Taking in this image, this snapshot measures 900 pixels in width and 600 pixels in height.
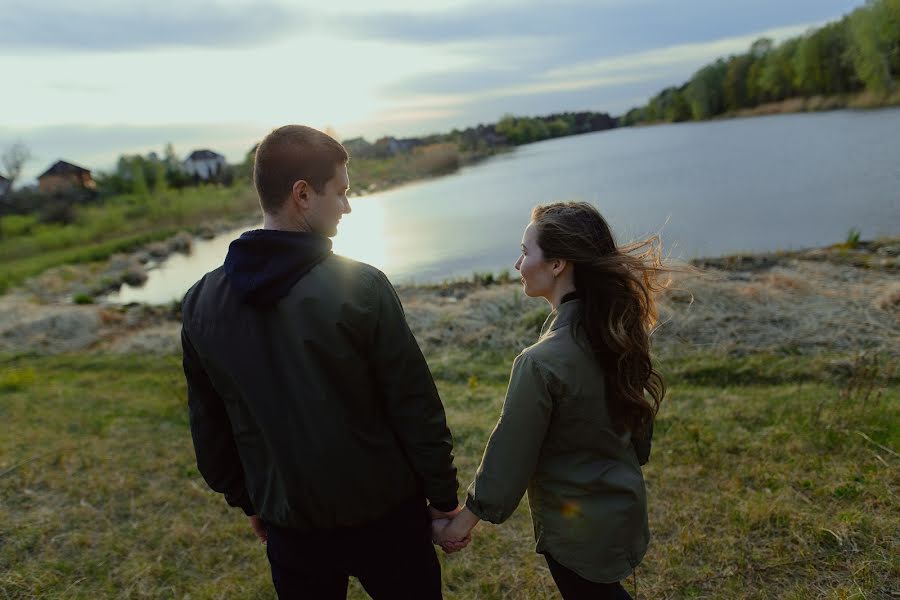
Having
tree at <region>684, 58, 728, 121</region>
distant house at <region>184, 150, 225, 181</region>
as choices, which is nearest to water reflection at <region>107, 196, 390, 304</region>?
distant house at <region>184, 150, 225, 181</region>

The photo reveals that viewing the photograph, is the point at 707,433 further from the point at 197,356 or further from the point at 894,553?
the point at 197,356

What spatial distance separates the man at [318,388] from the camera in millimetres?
1456

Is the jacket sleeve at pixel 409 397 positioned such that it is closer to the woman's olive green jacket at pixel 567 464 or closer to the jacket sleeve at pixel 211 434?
the woman's olive green jacket at pixel 567 464

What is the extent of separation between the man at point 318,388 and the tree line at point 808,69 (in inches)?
2055

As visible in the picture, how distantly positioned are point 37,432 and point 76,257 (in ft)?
82.5

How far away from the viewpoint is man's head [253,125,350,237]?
58.9 inches

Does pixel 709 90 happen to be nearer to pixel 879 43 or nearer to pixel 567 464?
pixel 879 43

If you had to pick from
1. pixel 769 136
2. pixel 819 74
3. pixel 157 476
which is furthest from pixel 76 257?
pixel 819 74

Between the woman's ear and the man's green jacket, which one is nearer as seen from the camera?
the man's green jacket

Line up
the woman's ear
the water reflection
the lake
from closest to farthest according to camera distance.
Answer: the woman's ear < the lake < the water reflection

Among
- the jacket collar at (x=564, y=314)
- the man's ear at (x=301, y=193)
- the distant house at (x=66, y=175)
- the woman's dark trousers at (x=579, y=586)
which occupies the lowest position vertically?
the woman's dark trousers at (x=579, y=586)

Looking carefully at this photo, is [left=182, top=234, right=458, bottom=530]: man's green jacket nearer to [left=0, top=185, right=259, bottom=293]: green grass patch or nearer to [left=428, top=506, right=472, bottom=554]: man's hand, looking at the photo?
[left=428, top=506, right=472, bottom=554]: man's hand

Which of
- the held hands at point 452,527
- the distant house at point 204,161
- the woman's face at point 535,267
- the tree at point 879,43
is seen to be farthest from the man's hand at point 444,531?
the distant house at point 204,161

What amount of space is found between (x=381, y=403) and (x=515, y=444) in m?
0.39
